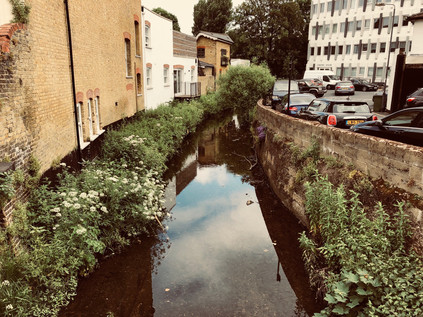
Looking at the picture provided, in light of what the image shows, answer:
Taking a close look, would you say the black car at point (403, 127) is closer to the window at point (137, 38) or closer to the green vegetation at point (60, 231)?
the green vegetation at point (60, 231)

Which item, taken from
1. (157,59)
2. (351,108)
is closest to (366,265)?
(351,108)

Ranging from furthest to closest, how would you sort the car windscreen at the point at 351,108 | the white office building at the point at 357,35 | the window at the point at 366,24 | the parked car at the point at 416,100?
1. the window at the point at 366,24
2. the white office building at the point at 357,35
3. the parked car at the point at 416,100
4. the car windscreen at the point at 351,108

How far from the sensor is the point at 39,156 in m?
7.39

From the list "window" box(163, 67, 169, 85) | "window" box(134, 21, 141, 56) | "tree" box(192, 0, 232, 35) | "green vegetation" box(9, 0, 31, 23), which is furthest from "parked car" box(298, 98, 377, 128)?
"tree" box(192, 0, 232, 35)

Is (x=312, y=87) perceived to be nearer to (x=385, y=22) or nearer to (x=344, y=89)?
(x=344, y=89)

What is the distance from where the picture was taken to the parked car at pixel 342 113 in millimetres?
11099

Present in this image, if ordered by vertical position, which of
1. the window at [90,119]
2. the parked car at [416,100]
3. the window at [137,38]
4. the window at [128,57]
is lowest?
the window at [90,119]

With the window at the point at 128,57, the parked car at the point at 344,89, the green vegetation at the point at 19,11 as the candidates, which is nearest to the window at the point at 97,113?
the window at the point at 128,57

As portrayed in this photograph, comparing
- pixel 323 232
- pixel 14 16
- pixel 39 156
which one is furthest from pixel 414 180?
pixel 14 16

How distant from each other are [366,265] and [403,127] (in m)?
4.62

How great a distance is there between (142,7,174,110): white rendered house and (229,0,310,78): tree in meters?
31.4

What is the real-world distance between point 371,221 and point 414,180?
1.11 metres

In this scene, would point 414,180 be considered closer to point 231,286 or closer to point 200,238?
point 231,286

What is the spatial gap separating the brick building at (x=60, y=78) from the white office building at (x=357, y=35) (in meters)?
40.8
